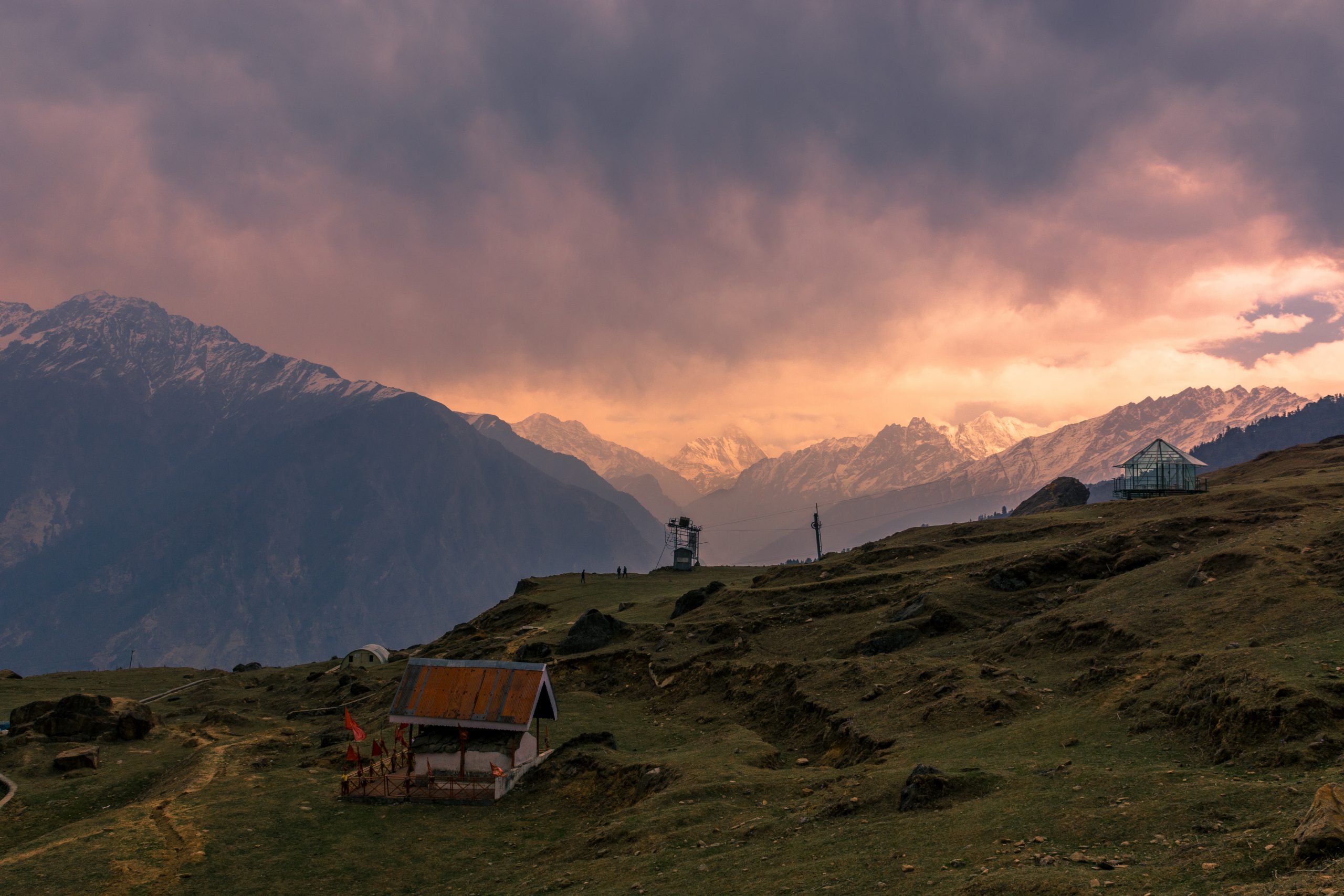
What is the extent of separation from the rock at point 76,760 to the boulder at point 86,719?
18.2 feet

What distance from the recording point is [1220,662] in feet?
97.2

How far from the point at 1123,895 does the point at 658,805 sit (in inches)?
703

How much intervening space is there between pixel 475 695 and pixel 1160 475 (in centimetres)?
9012

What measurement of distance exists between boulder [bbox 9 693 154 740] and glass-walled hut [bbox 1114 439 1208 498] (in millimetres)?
95586

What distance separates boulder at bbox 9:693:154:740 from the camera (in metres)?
52.2

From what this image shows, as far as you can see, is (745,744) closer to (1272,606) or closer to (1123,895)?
(1272,606)

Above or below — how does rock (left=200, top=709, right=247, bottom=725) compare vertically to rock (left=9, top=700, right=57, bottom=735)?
below

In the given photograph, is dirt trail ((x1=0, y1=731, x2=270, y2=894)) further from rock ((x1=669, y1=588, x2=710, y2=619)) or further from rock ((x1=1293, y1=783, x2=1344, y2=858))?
rock ((x1=669, y1=588, x2=710, y2=619))

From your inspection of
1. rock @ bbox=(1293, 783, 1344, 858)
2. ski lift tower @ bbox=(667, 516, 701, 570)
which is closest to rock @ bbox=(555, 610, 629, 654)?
ski lift tower @ bbox=(667, 516, 701, 570)

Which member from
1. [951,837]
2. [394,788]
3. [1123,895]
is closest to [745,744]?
[394,788]

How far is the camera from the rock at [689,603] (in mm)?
72375

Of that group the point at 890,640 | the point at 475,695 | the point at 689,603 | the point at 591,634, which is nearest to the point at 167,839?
the point at 475,695

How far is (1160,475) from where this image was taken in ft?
332

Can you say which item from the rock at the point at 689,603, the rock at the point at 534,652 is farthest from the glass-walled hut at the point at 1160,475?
the rock at the point at 534,652
